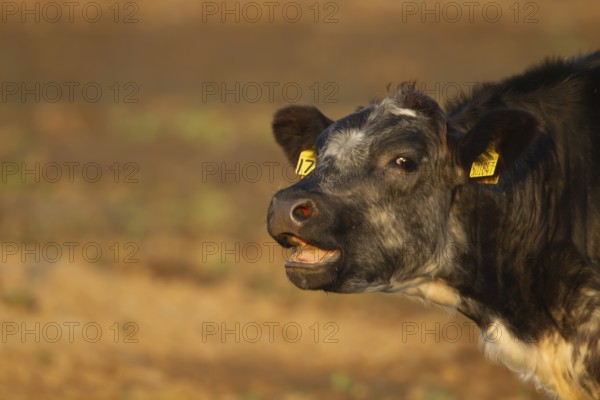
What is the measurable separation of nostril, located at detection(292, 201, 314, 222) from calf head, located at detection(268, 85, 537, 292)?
63 millimetres

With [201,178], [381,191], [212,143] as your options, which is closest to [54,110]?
[212,143]

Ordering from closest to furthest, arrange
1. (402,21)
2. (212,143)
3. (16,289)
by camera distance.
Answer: (16,289)
(212,143)
(402,21)

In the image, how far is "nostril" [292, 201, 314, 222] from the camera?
6.34m

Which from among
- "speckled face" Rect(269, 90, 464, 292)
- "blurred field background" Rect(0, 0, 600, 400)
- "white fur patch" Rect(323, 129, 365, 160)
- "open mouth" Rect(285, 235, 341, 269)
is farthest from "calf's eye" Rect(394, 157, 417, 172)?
"blurred field background" Rect(0, 0, 600, 400)

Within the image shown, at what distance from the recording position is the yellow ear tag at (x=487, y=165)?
21.9ft

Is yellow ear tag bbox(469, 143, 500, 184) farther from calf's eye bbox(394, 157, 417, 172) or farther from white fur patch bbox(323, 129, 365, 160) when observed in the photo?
white fur patch bbox(323, 129, 365, 160)

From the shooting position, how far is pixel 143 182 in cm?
1927

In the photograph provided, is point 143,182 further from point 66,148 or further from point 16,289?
point 16,289

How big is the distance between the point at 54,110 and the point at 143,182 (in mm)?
5376

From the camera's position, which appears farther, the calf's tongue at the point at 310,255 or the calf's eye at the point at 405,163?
the calf's eye at the point at 405,163

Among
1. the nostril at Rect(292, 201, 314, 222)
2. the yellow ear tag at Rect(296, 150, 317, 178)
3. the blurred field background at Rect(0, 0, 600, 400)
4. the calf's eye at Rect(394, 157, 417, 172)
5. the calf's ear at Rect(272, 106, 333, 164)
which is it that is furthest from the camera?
the blurred field background at Rect(0, 0, 600, 400)

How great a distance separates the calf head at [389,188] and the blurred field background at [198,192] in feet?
2.78

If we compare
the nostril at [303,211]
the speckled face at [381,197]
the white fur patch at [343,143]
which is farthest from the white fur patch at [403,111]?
the nostril at [303,211]

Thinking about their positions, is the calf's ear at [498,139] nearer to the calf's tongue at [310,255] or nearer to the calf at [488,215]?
the calf at [488,215]
